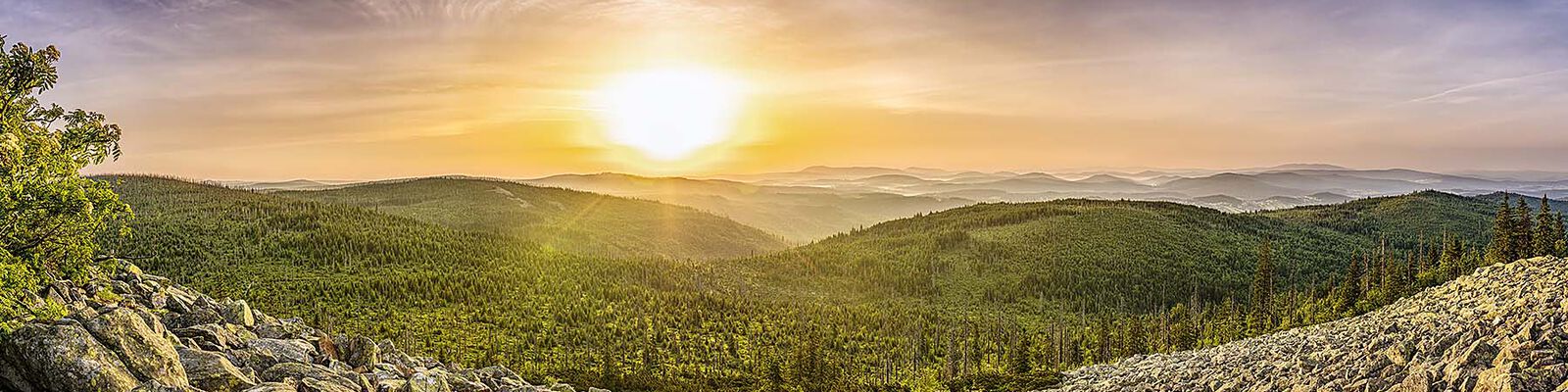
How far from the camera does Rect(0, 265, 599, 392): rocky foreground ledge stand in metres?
14.1

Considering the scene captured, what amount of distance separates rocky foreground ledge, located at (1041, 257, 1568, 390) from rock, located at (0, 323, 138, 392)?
3184 centimetres

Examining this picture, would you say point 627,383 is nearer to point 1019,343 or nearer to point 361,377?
point 361,377

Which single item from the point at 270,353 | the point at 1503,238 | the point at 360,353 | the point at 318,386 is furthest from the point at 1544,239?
the point at 270,353

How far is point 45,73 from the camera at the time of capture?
18094mm

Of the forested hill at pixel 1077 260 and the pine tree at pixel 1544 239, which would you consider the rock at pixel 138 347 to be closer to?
the pine tree at pixel 1544 239

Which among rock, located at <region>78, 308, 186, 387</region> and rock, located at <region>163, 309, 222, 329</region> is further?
rock, located at <region>163, 309, 222, 329</region>

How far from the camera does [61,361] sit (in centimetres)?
1397

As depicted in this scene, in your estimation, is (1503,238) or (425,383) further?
(1503,238)

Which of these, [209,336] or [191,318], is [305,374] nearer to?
[209,336]

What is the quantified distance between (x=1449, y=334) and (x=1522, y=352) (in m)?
5.44

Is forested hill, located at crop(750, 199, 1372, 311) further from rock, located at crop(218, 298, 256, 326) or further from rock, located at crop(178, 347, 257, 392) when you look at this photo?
rock, located at crop(178, 347, 257, 392)

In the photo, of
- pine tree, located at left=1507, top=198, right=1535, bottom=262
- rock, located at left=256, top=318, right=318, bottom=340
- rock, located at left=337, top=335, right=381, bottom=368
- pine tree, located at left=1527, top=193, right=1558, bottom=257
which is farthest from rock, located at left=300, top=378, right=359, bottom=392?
pine tree, located at left=1527, top=193, right=1558, bottom=257

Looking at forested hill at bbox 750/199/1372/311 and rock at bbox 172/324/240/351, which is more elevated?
rock at bbox 172/324/240/351

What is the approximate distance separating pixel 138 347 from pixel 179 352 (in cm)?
128
